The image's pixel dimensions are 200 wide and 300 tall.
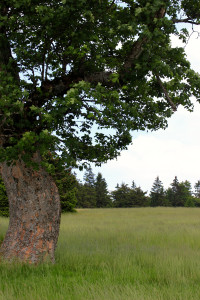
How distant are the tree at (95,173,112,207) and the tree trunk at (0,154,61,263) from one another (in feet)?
225

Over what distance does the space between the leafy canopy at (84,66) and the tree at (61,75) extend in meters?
0.03

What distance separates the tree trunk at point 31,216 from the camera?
9.35m

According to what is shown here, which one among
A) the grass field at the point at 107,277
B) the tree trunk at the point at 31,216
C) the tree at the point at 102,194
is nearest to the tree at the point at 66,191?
the grass field at the point at 107,277

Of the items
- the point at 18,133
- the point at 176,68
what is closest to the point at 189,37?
the point at 176,68

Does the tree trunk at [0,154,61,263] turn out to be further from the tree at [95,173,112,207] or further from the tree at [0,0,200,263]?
the tree at [95,173,112,207]

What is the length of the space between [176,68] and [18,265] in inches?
311

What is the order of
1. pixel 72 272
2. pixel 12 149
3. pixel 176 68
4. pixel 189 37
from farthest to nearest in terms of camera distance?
1. pixel 189 37
2. pixel 176 68
3. pixel 72 272
4. pixel 12 149

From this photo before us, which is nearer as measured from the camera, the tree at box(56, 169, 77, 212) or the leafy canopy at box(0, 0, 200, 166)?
the leafy canopy at box(0, 0, 200, 166)

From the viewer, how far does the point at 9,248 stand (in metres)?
9.56

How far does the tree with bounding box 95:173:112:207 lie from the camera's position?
255 feet

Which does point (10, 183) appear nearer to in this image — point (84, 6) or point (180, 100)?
point (84, 6)

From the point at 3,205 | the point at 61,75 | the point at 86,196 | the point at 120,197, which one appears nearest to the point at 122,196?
the point at 120,197

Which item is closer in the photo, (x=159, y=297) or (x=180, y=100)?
(x=159, y=297)

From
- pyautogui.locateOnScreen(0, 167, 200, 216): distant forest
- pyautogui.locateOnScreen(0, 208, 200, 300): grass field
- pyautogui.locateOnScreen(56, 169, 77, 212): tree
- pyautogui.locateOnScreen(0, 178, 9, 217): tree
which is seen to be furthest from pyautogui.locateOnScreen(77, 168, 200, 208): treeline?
pyautogui.locateOnScreen(0, 208, 200, 300): grass field
